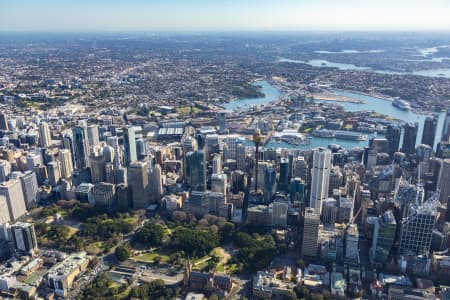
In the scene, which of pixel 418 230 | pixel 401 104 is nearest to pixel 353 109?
pixel 401 104

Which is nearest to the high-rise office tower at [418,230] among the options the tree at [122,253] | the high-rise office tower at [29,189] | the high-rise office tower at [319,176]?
the high-rise office tower at [319,176]

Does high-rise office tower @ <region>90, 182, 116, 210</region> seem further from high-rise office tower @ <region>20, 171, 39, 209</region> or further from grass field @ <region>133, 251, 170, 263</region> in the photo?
grass field @ <region>133, 251, 170, 263</region>

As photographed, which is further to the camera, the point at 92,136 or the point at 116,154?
the point at 92,136

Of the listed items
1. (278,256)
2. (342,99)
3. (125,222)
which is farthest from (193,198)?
(342,99)

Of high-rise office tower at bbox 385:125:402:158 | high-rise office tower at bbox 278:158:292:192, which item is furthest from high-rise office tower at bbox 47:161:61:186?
high-rise office tower at bbox 385:125:402:158

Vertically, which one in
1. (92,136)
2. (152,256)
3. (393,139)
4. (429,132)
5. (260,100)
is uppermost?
(429,132)

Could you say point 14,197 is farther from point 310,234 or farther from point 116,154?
point 310,234
